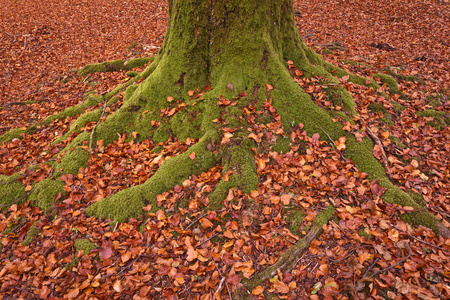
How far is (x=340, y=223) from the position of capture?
2684mm

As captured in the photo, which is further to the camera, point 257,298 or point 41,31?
point 41,31

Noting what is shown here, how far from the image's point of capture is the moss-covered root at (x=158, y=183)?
3088 mm

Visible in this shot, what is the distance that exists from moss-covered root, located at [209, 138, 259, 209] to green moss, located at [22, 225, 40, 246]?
238 cm

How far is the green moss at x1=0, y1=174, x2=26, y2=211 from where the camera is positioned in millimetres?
3576

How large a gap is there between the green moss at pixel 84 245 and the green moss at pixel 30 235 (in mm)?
686

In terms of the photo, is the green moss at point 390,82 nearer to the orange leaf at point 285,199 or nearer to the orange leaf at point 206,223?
the orange leaf at point 285,199

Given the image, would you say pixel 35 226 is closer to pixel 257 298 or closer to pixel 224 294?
pixel 224 294

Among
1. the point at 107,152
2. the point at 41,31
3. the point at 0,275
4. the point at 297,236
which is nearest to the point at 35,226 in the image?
the point at 0,275

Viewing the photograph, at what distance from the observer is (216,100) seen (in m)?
3.72

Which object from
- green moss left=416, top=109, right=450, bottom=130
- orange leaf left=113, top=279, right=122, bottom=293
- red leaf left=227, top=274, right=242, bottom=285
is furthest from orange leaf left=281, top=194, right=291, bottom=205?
green moss left=416, top=109, right=450, bottom=130

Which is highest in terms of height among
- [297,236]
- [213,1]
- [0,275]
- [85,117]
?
[213,1]

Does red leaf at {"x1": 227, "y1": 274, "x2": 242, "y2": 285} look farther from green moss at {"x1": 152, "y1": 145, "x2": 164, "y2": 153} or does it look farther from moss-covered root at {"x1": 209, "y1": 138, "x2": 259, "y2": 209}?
green moss at {"x1": 152, "y1": 145, "x2": 164, "y2": 153}

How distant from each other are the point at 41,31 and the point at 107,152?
1079 centimetres

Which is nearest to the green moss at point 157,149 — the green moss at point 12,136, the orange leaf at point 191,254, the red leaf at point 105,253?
the red leaf at point 105,253
